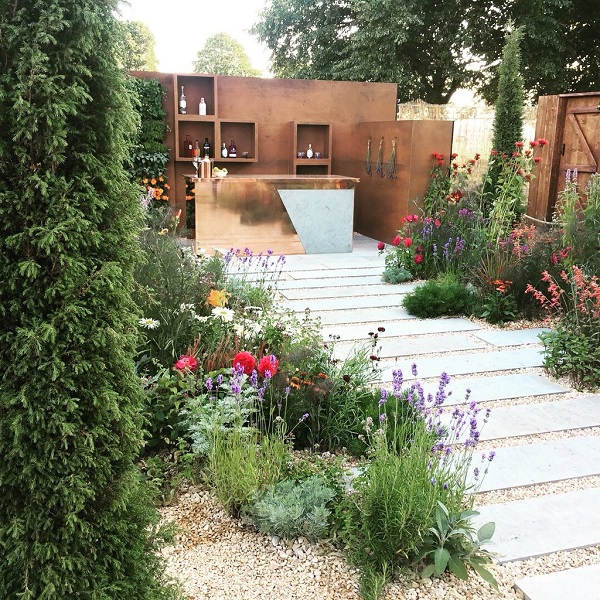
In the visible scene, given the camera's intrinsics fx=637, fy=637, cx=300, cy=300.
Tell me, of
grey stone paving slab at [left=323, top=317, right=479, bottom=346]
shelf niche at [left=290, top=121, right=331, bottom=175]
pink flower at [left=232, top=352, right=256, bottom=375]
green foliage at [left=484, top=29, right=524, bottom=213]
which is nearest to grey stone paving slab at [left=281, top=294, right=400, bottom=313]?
grey stone paving slab at [left=323, top=317, right=479, bottom=346]

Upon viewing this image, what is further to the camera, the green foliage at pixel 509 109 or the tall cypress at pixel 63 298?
the green foliage at pixel 509 109

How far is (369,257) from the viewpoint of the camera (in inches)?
314

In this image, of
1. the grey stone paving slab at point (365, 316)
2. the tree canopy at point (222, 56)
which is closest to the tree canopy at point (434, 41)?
the grey stone paving slab at point (365, 316)

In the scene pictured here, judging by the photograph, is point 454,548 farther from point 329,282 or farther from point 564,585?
point 329,282

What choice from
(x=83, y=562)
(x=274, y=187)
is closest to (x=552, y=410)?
(x=83, y=562)

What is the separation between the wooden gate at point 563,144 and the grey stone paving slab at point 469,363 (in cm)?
493

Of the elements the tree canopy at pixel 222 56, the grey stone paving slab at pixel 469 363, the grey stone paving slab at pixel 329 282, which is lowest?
the grey stone paving slab at pixel 469 363

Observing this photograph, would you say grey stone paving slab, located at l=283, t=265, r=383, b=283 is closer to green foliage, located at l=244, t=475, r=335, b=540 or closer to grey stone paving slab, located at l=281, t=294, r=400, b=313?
grey stone paving slab, located at l=281, t=294, r=400, b=313

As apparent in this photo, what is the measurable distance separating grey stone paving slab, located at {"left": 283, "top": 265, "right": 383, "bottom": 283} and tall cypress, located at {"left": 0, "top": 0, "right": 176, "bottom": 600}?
526cm

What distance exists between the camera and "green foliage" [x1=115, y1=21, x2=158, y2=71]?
4.63ft

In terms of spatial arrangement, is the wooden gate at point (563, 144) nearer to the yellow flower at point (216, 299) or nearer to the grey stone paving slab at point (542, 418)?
the grey stone paving slab at point (542, 418)

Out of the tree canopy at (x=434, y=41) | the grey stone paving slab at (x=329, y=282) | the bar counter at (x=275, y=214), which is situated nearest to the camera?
the grey stone paving slab at (x=329, y=282)

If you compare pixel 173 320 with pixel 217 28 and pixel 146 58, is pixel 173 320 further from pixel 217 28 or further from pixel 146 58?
pixel 217 28

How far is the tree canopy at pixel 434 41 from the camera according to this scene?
14.8 m
